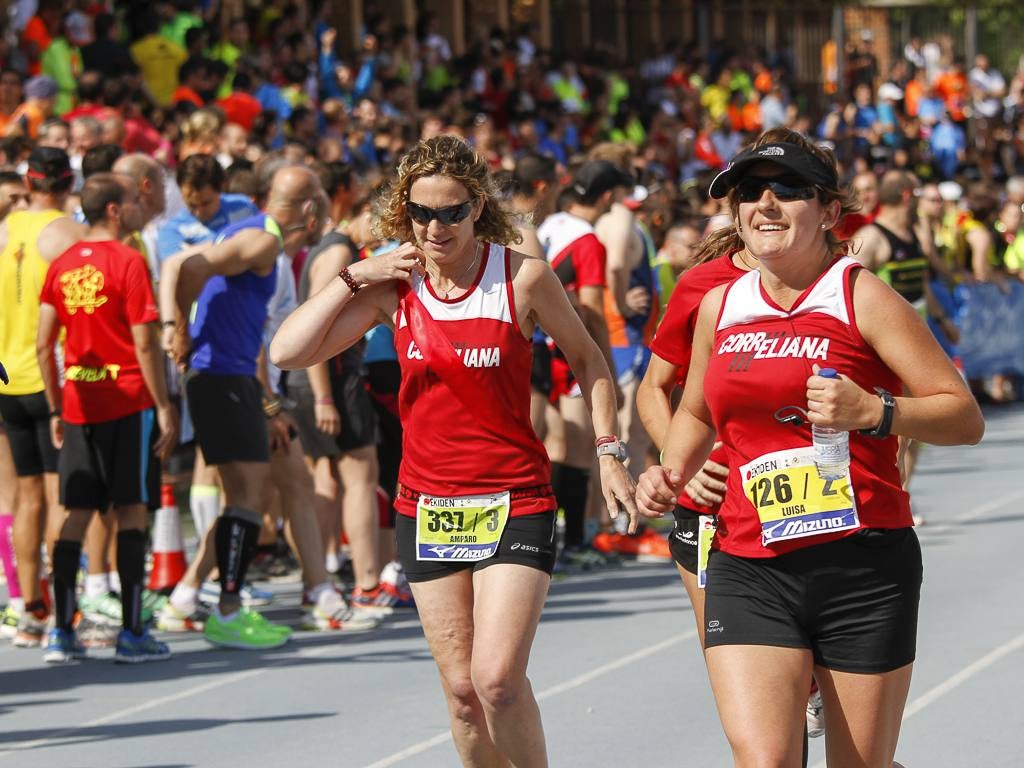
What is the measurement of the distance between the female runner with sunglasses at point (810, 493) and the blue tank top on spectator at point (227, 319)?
14.1 ft

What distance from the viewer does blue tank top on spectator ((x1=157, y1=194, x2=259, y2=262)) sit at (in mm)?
9062

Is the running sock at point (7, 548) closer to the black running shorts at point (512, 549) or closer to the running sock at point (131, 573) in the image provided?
the running sock at point (131, 573)

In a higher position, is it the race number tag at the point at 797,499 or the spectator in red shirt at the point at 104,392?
the race number tag at the point at 797,499

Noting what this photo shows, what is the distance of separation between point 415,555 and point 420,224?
92 cm

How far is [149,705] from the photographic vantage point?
7180mm

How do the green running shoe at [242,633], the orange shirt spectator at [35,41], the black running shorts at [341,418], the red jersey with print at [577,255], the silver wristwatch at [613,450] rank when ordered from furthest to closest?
the orange shirt spectator at [35,41]
the red jersey with print at [577,255]
the black running shorts at [341,418]
the green running shoe at [242,633]
the silver wristwatch at [613,450]

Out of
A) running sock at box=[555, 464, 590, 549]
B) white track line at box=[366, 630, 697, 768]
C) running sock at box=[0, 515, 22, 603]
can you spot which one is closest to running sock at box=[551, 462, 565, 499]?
running sock at box=[555, 464, 590, 549]

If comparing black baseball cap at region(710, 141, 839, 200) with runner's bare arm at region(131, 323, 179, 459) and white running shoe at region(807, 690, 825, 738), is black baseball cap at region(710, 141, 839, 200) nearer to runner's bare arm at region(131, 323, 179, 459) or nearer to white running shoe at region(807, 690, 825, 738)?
white running shoe at region(807, 690, 825, 738)

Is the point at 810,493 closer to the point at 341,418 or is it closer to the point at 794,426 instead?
the point at 794,426

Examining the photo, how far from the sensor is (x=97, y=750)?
21.3 ft

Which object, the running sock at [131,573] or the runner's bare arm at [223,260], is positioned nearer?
the running sock at [131,573]

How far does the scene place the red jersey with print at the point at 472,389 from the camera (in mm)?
4863

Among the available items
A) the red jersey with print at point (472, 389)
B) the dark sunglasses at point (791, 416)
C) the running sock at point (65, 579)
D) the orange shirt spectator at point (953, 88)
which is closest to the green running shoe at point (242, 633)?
the running sock at point (65, 579)

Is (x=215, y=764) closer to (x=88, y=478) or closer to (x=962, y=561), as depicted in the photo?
(x=88, y=478)
